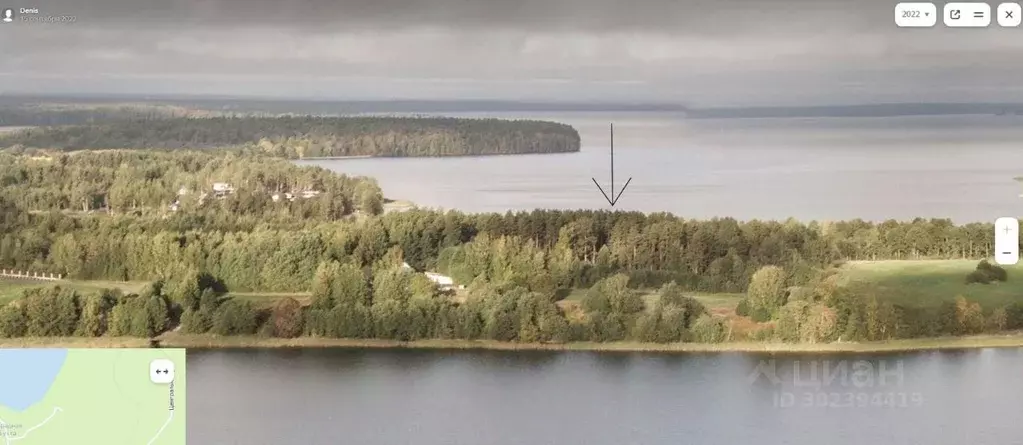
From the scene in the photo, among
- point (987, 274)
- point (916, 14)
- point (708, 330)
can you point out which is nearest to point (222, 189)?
point (708, 330)

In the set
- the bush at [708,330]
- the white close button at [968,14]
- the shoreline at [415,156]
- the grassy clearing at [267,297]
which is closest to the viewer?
the white close button at [968,14]

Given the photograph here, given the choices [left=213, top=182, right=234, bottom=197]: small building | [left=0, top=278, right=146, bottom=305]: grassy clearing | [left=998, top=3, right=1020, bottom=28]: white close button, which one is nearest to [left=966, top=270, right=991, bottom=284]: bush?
[left=998, top=3, right=1020, bottom=28]: white close button

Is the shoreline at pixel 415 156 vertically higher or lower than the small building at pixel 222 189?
higher

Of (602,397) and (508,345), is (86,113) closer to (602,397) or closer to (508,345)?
(508,345)

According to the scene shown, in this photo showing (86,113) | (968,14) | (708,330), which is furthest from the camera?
(86,113)

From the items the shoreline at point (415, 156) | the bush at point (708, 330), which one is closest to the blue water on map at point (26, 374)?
the shoreline at point (415, 156)

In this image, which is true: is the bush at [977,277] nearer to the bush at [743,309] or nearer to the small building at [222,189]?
the bush at [743,309]
